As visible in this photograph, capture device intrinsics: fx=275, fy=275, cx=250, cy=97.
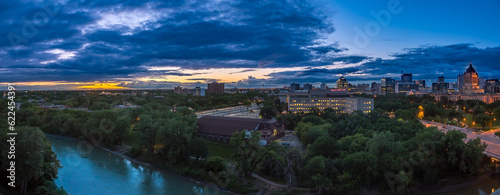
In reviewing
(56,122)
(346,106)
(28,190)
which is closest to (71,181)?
(28,190)

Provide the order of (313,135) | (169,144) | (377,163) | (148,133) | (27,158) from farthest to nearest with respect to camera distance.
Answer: (313,135)
(148,133)
(169,144)
(377,163)
(27,158)

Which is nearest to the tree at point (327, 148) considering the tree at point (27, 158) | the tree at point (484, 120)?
the tree at point (27, 158)

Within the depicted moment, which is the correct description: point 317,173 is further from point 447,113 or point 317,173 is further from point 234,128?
point 447,113

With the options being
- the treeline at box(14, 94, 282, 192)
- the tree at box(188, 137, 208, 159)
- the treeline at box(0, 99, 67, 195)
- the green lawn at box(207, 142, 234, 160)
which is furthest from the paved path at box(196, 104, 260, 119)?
the treeline at box(0, 99, 67, 195)

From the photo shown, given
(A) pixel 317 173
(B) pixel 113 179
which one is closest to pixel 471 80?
(A) pixel 317 173

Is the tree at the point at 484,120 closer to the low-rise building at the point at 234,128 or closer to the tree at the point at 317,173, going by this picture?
the low-rise building at the point at 234,128

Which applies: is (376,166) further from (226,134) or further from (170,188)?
(226,134)

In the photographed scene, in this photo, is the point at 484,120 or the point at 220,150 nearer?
the point at 220,150
